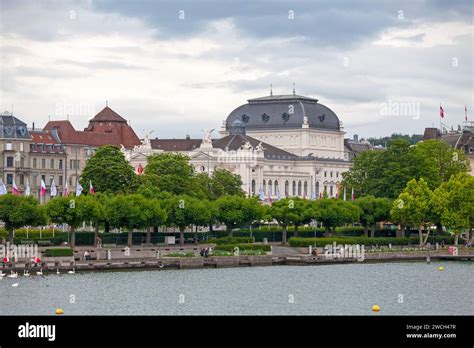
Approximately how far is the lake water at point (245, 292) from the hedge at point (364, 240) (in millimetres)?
16373

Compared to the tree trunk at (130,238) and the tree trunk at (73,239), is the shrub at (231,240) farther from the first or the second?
the tree trunk at (73,239)

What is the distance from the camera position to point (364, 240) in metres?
127

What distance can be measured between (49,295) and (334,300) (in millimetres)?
15559

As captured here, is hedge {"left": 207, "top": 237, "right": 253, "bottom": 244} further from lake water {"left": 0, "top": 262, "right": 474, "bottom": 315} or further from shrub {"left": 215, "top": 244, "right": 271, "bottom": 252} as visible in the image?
lake water {"left": 0, "top": 262, "right": 474, "bottom": 315}

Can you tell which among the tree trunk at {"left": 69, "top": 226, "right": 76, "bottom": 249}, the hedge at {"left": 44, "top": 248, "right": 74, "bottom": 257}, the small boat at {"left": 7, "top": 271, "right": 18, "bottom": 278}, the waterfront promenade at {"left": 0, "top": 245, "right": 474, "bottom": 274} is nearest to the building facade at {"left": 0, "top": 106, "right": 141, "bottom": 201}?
the tree trunk at {"left": 69, "top": 226, "right": 76, "bottom": 249}

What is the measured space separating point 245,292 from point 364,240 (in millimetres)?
43617

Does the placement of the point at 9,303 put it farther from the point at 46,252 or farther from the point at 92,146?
the point at 92,146

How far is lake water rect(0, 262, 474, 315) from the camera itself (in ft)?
245

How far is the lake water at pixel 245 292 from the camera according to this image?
245 ft

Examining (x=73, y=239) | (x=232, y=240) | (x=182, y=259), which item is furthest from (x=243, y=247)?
(x=73, y=239)

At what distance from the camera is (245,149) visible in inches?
7687

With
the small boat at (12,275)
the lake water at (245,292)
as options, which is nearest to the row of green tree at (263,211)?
the lake water at (245,292)
